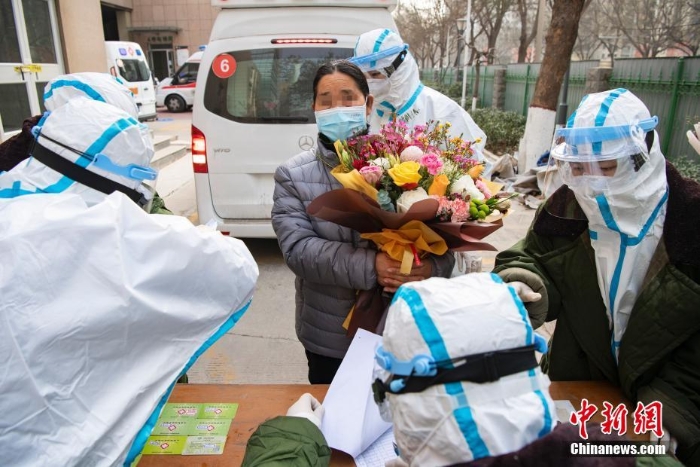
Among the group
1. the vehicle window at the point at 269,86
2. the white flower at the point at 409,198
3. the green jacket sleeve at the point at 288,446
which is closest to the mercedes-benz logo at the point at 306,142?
the vehicle window at the point at 269,86

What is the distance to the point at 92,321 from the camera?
3.73 ft

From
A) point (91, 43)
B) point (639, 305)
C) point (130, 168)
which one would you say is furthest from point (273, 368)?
point (91, 43)

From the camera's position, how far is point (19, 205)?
1.24m

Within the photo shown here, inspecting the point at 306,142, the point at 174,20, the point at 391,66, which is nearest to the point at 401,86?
the point at 391,66

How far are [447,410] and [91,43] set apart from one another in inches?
391

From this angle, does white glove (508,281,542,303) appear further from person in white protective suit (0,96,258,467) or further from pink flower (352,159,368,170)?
person in white protective suit (0,96,258,467)

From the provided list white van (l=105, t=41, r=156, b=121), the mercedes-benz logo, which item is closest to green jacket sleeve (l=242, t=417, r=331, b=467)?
the mercedes-benz logo

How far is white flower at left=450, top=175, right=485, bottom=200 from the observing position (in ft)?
5.60

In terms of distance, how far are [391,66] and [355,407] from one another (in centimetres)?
271

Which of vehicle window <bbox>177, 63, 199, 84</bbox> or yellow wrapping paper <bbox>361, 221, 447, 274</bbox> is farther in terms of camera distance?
vehicle window <bbox>177, 63, 199, 84</bbox>

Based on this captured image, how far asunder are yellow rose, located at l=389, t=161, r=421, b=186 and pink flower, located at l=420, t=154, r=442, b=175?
4cm

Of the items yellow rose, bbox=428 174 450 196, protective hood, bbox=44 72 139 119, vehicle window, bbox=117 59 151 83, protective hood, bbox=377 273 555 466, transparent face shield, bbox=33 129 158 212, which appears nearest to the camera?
protective hood, bbox=377 273 555 466

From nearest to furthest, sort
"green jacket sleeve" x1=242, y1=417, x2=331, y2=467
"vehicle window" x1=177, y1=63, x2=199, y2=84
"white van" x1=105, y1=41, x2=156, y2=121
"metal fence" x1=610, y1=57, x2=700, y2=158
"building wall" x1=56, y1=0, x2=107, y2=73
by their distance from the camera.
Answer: "green jacket sleeve" x1=242, y1=417, x2=331, y2=467 < "metal fence" x1=610, y1=57, x2=700, y2=158 < "building wall" x1=56, y1=0, x2=107, y2=73 < "white van" x1=105, y1=41, x2=156, y2=121 < "vehicle window" x1=177, y1=63, x2=199, y2=84

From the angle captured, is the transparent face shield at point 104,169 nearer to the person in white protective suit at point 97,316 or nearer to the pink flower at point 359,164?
the person in white protective suit at point 97,316
